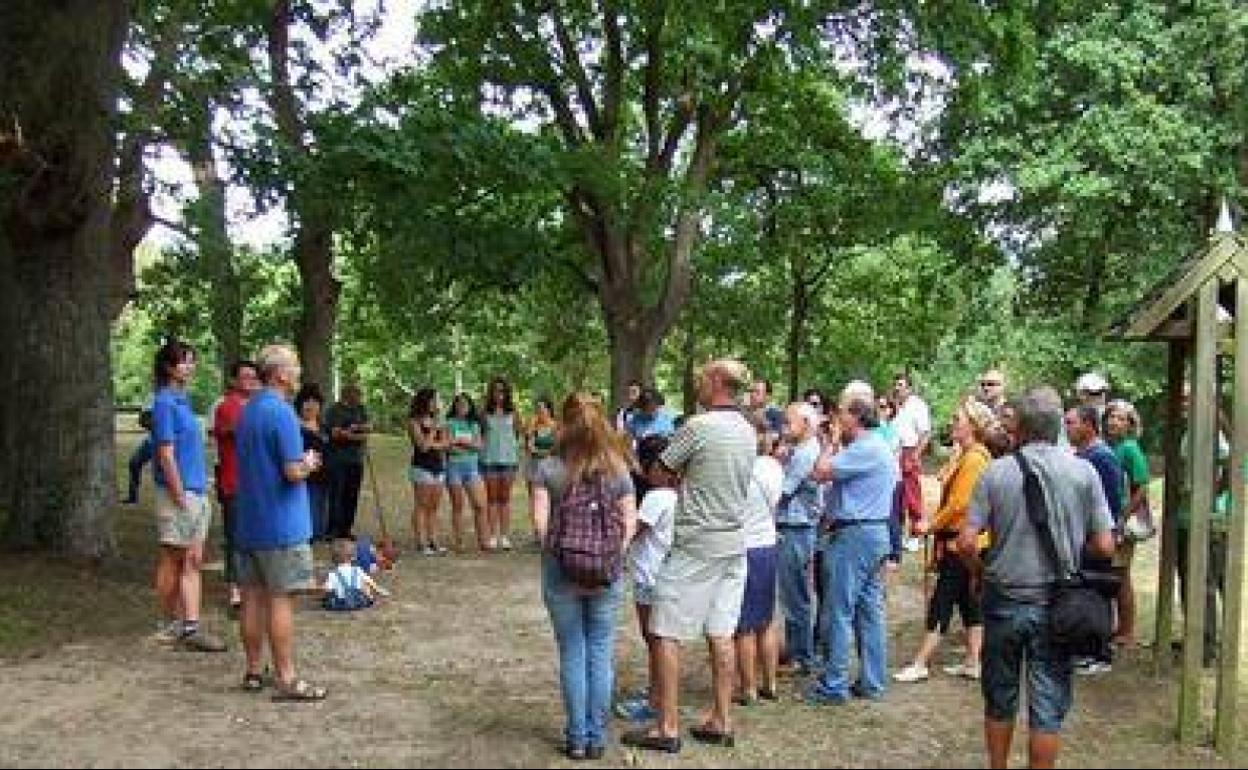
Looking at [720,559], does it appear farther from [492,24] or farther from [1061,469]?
[492,24]

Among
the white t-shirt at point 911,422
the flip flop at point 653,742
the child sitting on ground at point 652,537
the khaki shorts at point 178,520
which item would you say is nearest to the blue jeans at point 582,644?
the flip flop at point 653,742

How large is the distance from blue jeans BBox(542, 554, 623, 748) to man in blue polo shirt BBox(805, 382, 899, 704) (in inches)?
69.8

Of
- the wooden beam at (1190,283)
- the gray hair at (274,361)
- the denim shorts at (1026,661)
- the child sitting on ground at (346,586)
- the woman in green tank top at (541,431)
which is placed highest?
the wooden beam at (1190,283)

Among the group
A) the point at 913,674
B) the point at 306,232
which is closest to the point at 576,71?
the point at 306,232

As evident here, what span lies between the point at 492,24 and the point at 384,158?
8.96m

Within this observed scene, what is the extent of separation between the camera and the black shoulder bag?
231 inches

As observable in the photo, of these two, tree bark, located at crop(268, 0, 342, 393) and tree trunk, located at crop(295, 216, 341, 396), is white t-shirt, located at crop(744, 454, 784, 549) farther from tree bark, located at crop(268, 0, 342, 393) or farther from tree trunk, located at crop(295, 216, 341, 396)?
tree trunk, located at crop(295, 216, 341, 396)

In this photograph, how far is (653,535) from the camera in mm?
6980

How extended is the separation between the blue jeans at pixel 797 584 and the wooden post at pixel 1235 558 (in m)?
2.35

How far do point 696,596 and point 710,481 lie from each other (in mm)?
568

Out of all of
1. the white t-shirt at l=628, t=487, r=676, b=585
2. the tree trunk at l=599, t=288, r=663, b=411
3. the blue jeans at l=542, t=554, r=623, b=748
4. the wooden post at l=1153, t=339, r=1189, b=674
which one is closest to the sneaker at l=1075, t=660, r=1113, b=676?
the wooden post at l=1153, t=339, r=1189, b=674

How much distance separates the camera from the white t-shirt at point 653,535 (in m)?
6.91

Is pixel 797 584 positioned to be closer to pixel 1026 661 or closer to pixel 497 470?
pixel 1026 661

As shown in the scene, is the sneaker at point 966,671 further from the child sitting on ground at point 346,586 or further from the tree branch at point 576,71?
the tree branch at point 576,71
